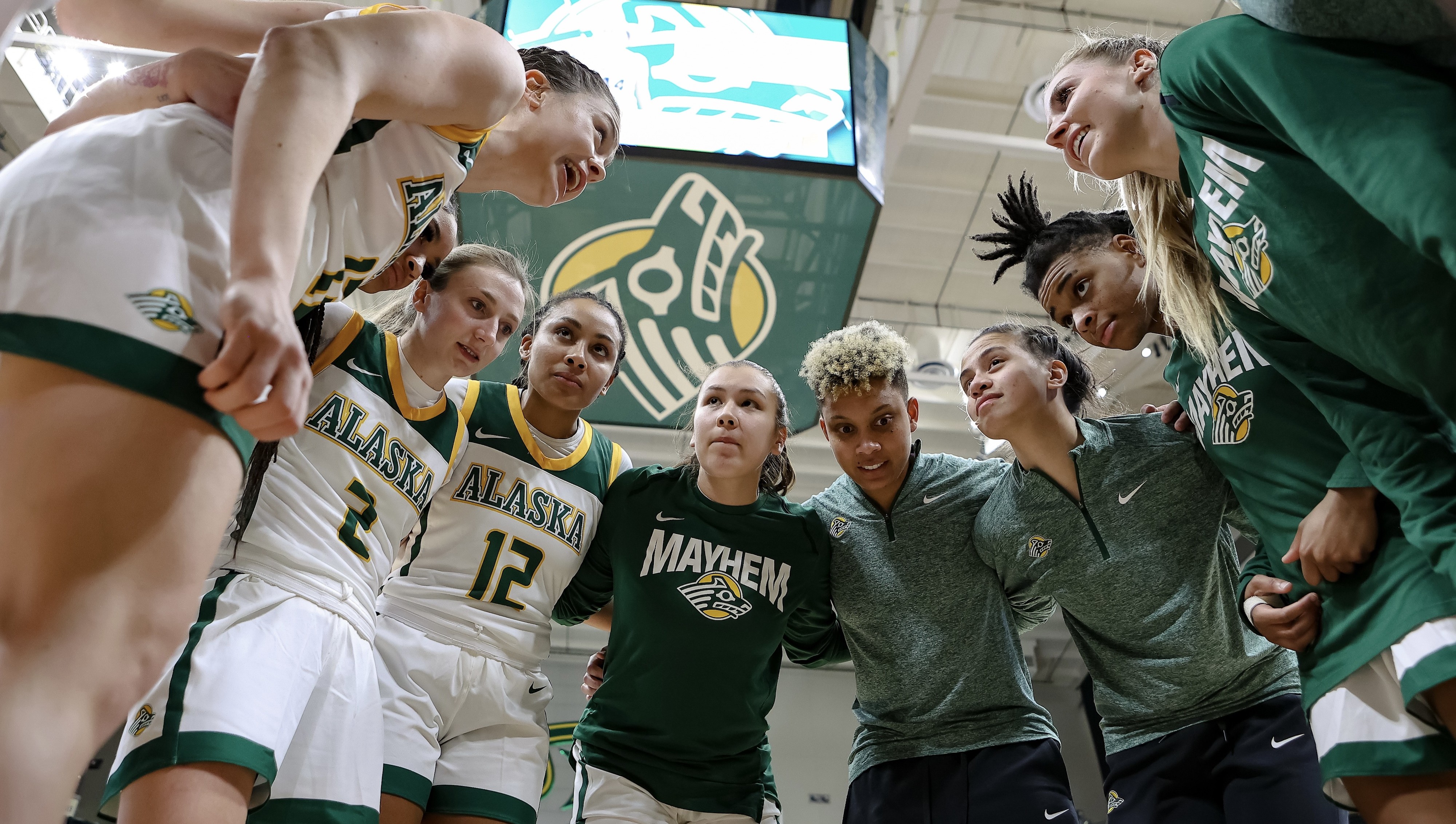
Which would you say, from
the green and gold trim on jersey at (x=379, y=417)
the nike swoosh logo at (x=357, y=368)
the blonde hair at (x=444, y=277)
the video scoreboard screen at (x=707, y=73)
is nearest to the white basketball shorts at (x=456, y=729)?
the green and gold trim on jersey at (x=379, y=417)

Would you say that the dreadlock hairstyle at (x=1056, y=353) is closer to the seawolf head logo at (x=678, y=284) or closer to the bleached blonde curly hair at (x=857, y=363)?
the bleached blonde curly hair at (x=857, y=363)

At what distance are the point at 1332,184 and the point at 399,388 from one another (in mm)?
2076

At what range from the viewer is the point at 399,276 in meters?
2.49

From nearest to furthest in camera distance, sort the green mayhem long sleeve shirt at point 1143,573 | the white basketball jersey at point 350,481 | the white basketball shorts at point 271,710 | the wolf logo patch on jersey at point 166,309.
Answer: the wolf logo patch on jersey at point 166,309 → the white basketball shorts at point 271,710 → the white basketball jersey at point 350,481 → the green mayhem long sleeve shirt at point 1143,573

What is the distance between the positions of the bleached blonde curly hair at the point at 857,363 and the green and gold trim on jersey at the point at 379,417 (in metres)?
1.13

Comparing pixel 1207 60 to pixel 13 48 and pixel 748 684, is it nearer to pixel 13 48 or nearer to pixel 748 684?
pixel 748 684

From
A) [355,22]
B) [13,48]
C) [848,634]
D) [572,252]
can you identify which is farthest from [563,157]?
[13,48]

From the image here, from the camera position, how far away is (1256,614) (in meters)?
1.82

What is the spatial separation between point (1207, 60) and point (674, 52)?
302 centimetres

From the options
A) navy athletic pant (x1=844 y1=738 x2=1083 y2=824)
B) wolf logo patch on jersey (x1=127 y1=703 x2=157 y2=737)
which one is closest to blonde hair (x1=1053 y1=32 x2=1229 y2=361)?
navy athletic pant (x1=844 y1=738 x2=1083 y2=824)

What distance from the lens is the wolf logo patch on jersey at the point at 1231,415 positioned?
194cm

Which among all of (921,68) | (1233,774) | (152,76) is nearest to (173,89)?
(152,76)

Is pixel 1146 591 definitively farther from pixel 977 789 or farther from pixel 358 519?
pixel 358 519

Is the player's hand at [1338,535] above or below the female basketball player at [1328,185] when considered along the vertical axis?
below
